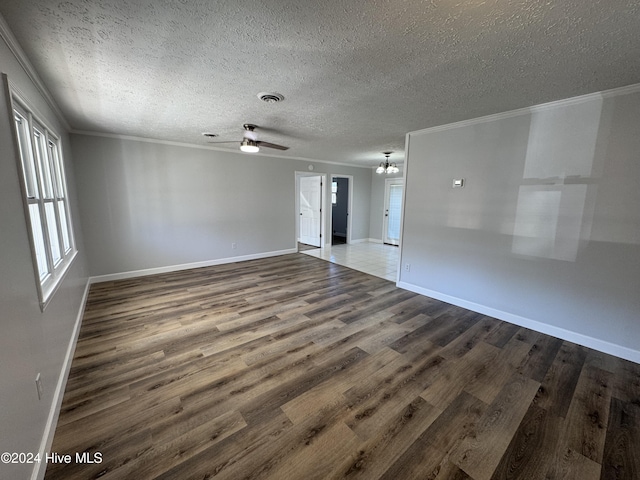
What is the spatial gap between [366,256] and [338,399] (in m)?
4.74

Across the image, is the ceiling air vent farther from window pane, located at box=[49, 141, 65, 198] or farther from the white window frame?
window pane, located at box=[49, 141, 65, 198]

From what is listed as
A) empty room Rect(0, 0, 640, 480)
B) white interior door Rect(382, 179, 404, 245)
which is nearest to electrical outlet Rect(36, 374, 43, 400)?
empty room Rect(0, 0, 640, 480)

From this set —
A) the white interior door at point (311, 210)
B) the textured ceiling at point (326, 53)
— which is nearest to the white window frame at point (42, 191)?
the textured ceiling at point (326, 53)

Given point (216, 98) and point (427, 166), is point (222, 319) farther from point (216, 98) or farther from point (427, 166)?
point (427, 166)

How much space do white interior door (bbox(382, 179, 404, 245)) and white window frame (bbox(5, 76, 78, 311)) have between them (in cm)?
697

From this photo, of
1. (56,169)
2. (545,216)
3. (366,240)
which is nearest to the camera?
(545,216)

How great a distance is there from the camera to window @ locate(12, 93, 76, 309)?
1.78 metres

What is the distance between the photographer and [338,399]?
191 cm

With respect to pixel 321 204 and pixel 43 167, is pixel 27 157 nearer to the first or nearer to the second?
pixel 43 167

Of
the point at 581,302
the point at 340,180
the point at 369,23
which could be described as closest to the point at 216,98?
the point at 369,23

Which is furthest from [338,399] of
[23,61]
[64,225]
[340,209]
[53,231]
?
[340,209]

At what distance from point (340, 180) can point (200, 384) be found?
A: 25.2ft

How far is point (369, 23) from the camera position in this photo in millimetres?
1491

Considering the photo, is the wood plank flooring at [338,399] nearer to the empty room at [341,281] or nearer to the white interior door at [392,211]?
the empty room at [341,281]
